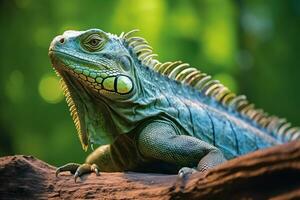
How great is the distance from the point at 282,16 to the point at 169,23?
164cm

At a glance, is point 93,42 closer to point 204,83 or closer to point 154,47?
point 204,83

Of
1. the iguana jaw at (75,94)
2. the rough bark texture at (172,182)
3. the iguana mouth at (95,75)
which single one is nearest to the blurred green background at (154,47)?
the iguana jaw at (75,94)

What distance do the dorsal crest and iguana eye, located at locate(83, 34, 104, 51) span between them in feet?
0.99

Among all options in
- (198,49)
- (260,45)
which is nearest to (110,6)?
(198,49)

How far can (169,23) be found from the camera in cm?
706

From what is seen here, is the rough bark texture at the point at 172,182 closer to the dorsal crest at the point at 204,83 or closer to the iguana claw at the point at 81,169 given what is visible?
the iguana claw at the point at 81,169

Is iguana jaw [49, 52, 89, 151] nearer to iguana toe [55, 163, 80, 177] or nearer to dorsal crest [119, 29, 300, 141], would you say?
iguana toe [55, 163, 80, 177]

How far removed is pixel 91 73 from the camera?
12.4ft

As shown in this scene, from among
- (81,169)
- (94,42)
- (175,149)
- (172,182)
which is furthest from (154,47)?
(172,182)

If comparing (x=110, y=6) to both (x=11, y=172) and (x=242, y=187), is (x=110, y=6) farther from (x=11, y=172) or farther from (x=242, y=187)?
(x=242, y=187)

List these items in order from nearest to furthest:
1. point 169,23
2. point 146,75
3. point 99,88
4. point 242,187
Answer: point 242,187
point 99,88
point 146,75
point 169,23

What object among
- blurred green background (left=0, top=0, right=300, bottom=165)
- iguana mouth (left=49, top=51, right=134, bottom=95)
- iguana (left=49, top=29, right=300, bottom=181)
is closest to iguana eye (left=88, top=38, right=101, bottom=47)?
iguana (left=49, top=29, right=300, bottom=181)

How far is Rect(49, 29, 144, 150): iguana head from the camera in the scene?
3779mm

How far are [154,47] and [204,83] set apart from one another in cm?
231
